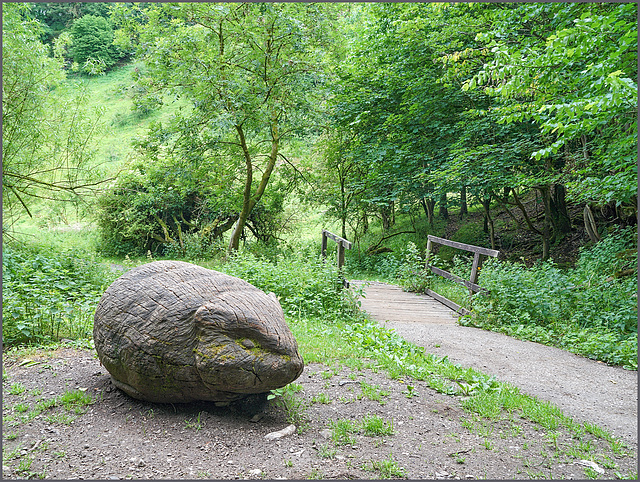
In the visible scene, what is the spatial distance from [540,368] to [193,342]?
160 inches

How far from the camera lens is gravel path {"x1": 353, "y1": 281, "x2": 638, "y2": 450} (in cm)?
394

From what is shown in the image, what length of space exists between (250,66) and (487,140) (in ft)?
21.1

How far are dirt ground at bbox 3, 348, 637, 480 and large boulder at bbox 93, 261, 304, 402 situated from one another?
261 mm

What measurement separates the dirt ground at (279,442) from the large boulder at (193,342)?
261mm

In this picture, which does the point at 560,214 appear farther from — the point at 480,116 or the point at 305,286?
the point at 305,286

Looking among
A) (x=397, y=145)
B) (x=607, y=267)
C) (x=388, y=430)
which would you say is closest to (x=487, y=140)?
(x=397, y=145)

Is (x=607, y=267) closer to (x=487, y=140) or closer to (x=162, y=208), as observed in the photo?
(x=487, y=140)

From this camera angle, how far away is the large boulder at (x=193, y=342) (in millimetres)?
3236

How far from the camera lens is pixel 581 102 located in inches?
186

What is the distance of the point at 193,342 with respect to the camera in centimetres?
329

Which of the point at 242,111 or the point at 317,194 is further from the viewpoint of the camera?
the point at 317,194

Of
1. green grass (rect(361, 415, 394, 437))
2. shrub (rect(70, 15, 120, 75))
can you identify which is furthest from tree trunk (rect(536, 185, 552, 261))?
shrub (rect(70, 15, 120, 75))

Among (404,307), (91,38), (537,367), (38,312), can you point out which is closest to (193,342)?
(38,312)

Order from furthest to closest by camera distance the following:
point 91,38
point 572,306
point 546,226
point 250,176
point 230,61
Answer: point 91,38 → point 250,176 → point 230,61 → point 546,226 → point 572,306
